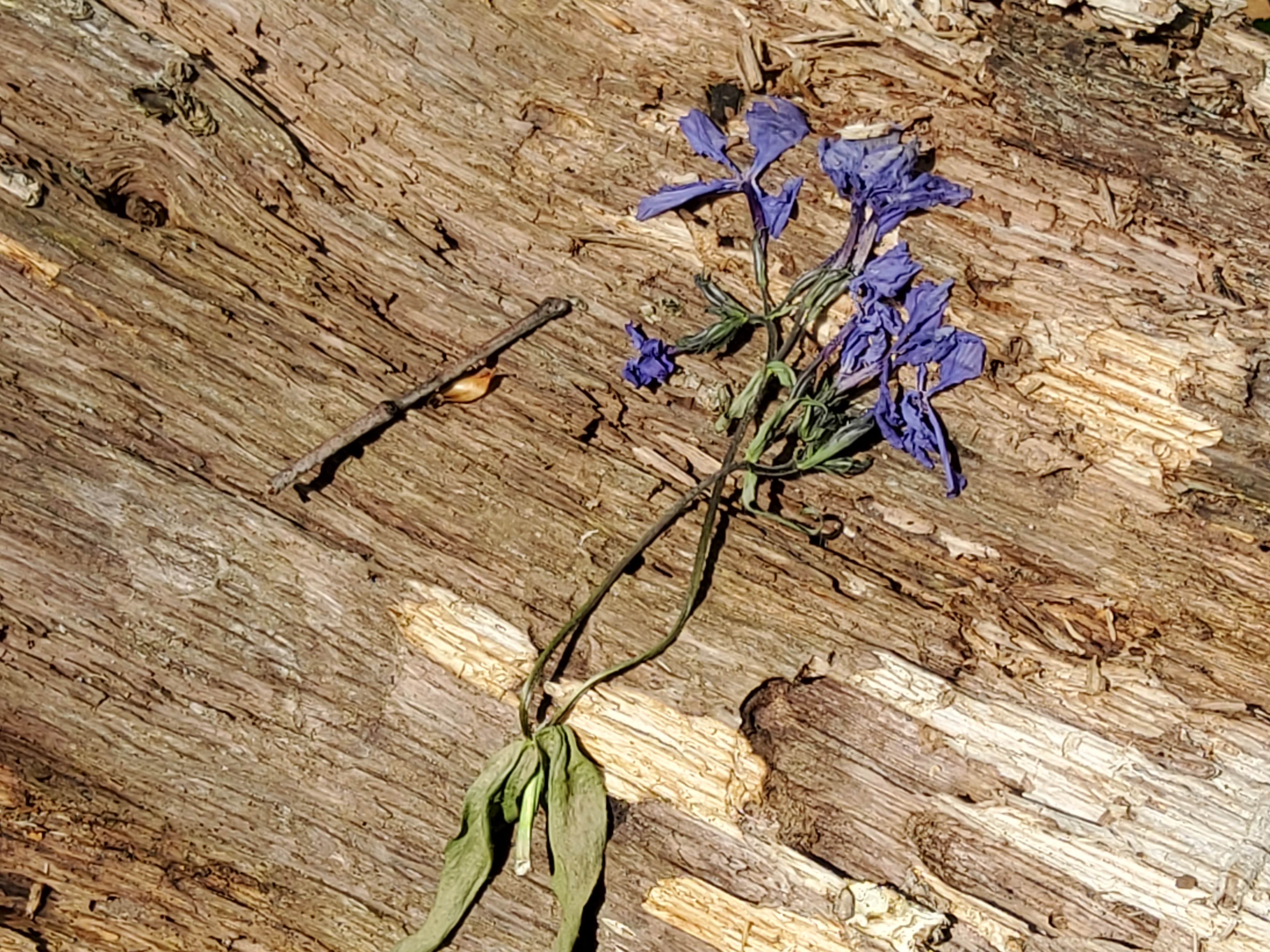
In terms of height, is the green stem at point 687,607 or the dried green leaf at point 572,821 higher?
the green stem at point 687,607

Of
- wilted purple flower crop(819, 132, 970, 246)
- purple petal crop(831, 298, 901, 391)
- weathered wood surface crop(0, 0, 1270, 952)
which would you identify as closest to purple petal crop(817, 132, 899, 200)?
wilted purple flower crop(819, 132, 970, 246)

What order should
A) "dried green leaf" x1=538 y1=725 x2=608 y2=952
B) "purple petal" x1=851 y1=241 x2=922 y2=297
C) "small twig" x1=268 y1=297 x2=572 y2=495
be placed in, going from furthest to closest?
"purple petal" x1=851 y1=241 x2=922 y2=297 < "small twig" x1=268 y1=297 x2=572 y2=495 < "dried green leaf" x1=538 y1=725 x2=608 y2=952

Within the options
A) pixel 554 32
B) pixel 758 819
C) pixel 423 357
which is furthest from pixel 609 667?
pixel 554 32

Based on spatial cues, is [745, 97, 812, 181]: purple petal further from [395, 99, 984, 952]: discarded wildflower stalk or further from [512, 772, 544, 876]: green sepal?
[512, 772, 544, 876]: green sepal

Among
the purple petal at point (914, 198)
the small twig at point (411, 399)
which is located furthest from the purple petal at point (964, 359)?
the small twig at point (411, 399)

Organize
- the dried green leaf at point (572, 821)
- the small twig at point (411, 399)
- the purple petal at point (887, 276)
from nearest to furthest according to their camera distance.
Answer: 1. the dried green leaf at point (572, 821)
2. the small twig at point (411, 399)
3. the purple petal at point (887, 276)

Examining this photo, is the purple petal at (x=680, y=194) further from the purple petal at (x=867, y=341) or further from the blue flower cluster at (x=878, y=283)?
the purple petal at (x=867, y=341)
